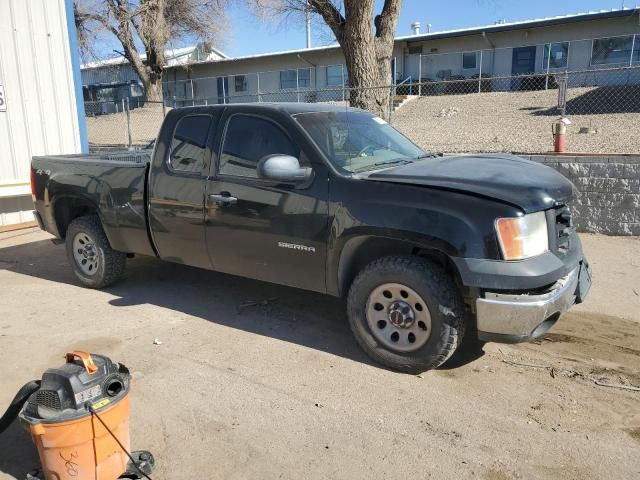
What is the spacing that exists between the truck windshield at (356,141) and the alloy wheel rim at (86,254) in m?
2.88

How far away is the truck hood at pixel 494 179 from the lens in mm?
3408

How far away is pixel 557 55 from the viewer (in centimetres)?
2697

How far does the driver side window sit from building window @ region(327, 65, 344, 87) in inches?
1112

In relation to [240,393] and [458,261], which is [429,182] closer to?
[458,261]

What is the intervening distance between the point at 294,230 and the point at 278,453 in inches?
66.5

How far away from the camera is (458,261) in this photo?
3420 millimetres

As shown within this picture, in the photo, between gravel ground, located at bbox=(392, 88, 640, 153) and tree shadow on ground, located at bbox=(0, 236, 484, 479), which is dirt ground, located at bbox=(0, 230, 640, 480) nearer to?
tree shadow on ground, located at bbox=(0, 236, 484, 479)

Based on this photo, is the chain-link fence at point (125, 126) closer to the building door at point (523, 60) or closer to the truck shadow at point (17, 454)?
the building door at point (523, 60)

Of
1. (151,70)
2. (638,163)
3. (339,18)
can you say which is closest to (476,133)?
(339,18)

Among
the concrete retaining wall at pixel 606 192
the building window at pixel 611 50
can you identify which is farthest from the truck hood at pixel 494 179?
the building window at pixel 611 50

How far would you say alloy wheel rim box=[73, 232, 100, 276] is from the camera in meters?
5.79

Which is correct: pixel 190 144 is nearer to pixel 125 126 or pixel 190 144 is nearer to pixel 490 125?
pixel 490 125

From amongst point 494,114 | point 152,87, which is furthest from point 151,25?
point 494,114

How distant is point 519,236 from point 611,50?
87.1ft
